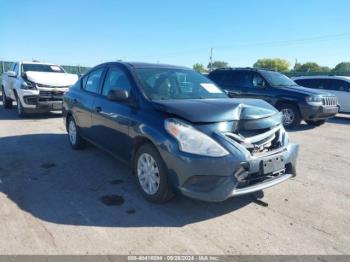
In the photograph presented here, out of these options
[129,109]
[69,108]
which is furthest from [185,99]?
[69,108]

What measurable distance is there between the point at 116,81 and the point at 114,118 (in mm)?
613

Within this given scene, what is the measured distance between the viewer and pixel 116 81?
184 inches

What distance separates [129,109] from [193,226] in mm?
1718

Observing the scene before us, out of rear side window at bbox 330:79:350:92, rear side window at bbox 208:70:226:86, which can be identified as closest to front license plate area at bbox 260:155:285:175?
rear side window at bbox 208:70:226:86

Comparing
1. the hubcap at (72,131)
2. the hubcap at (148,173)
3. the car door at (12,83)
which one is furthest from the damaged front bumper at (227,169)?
the car door at (12,83)

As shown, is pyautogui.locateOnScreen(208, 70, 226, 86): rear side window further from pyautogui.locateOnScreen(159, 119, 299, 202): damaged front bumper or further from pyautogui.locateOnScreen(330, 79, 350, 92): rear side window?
pyautogui.locateOnScreen(159, 119, 299, 202): damaged front bumper

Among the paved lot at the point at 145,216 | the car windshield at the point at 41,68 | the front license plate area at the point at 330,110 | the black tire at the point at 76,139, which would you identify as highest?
the car windshield at the point at 41,68

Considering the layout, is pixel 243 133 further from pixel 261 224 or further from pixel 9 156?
pixel 9 156

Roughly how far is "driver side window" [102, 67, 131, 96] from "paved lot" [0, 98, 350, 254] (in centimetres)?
133

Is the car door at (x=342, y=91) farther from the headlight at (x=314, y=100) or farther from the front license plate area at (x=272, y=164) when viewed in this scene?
the front license plate area at (x=272, y=164)

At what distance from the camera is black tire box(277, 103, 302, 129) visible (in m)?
9.43

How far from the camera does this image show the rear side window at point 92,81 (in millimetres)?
5272

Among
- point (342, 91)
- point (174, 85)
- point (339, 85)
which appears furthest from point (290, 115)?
point (174, 85)

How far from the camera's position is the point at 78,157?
5699 mm
